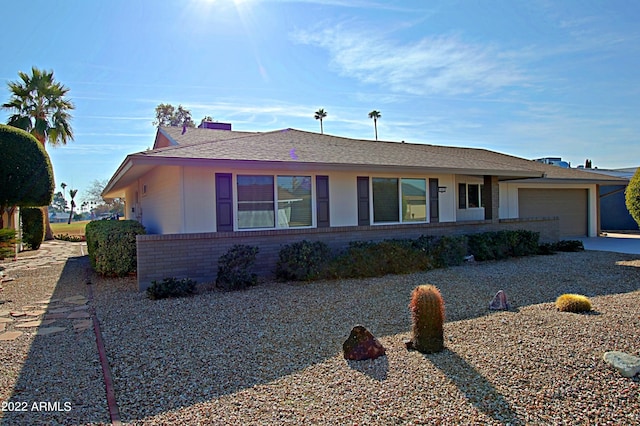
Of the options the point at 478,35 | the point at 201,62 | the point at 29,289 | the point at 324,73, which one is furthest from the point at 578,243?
the point at 29,289

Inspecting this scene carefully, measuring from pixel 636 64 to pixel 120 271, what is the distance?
15974 mm

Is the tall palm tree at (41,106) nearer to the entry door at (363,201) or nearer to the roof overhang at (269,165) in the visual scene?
the roof overhang at (269,165)

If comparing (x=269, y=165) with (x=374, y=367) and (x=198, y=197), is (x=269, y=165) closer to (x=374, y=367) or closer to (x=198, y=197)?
(x=198, y=197)

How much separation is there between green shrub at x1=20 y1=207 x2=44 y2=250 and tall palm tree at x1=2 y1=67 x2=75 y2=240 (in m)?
4.03

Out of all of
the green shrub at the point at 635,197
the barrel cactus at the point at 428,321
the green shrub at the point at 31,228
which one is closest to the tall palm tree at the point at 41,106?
the green shrub at the point at 31,228

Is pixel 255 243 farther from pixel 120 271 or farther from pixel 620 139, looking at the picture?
pixel 620 139

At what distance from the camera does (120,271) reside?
990 centimetres

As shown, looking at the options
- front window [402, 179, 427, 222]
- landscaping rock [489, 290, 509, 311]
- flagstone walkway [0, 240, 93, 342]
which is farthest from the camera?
front window [402, 179, 427, 222]

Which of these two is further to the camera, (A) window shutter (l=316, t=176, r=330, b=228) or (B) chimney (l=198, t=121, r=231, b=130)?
(B) chimney (l=198, t=121, r=231, b=130)

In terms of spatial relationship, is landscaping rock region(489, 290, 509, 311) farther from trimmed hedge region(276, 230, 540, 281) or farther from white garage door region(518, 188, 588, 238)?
white garage door region(518, 188, 588, 238)

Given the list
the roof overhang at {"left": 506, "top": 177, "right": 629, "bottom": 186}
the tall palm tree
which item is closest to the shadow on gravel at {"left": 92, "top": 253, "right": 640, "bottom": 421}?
the roof overhang at {"left": 506, "top": 177, "right": 629, "bottom": 186}

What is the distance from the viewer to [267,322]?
593 centimetres

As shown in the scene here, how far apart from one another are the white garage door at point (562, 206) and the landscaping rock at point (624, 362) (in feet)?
47.4

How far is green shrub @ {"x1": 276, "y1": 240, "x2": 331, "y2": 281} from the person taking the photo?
9070 mm
